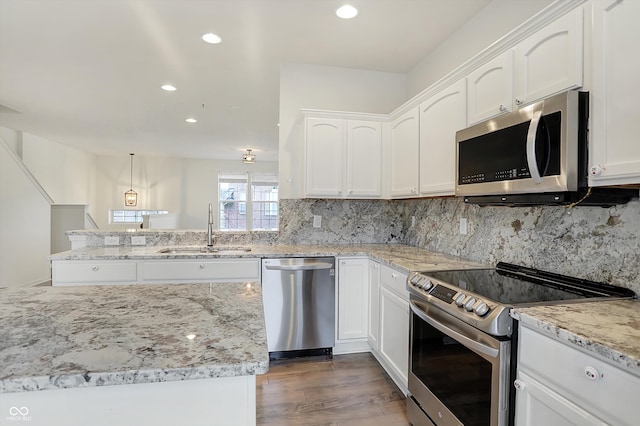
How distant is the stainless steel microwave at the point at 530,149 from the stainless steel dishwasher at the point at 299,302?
1389 millimetres

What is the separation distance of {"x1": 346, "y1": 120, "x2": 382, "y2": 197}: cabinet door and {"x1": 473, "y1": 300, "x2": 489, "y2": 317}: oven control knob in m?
1.87

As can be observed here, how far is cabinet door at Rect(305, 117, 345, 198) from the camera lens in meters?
3.05

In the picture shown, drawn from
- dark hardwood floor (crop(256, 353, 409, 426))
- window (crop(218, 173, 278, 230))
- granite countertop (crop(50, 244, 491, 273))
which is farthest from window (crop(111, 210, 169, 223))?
dark hardwood floor (crop(256, 353, 409, 426))

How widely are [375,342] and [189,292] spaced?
183 centimetres

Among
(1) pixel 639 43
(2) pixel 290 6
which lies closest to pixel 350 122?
(2) pixel 290 6

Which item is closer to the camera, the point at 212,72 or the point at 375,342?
the point at 375,342

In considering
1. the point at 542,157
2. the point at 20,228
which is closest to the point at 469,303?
the point at 542,157

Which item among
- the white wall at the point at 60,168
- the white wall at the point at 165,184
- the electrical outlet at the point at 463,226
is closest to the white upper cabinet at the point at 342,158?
the electrical outlet at the point at 463,226

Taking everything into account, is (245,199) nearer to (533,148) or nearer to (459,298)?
(459,298)

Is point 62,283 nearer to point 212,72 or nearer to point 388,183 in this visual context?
point 212,72

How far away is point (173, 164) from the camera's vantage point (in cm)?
924

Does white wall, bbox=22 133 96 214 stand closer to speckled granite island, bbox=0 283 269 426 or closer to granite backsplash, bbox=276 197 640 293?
granite backsplash, bbox=276 197 640 293

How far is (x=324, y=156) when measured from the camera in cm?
308

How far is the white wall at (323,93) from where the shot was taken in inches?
135
